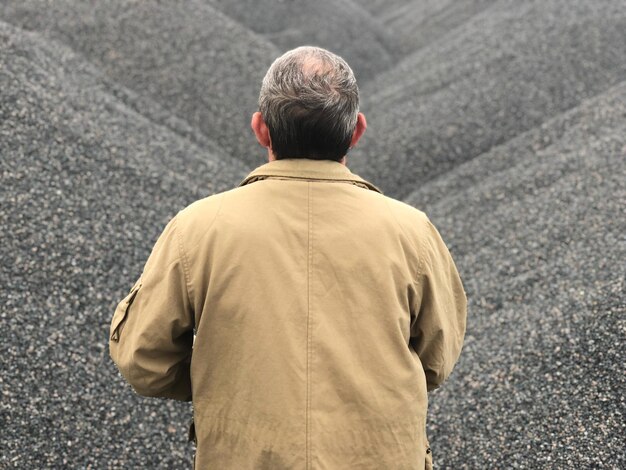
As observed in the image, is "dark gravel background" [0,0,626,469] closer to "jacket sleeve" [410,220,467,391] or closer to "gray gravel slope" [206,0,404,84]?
"gray gravel slope" [206,0,404,84]

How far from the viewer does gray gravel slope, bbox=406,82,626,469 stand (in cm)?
335

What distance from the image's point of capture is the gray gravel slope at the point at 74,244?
3.48 metres

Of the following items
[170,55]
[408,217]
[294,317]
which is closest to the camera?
[294,317]

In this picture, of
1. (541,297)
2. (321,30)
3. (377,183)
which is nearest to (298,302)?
(541,297)

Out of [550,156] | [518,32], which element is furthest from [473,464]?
[518,32]

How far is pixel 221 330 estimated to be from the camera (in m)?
1.64

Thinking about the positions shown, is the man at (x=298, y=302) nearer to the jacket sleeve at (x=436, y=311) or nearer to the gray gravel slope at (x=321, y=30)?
the jacket sleeve at (x=436, y=311)

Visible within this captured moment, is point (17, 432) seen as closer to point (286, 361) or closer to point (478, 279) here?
point (286, 361)

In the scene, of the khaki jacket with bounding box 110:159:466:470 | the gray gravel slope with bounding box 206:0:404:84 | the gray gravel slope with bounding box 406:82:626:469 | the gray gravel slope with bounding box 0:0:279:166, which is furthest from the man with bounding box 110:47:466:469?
the gray gravel slope with bounding box 206:0:404:84

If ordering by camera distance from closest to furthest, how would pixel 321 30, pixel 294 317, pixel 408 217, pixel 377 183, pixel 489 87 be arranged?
pixel 294 317 → pixel 408 217 → pixel 377 183 → pixel 489 87 → pixel 321 30

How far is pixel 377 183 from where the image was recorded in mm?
6613

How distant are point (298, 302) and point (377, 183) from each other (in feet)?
16.8

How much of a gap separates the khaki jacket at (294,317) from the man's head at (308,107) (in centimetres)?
5

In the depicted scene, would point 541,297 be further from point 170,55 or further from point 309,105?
point 170,55
